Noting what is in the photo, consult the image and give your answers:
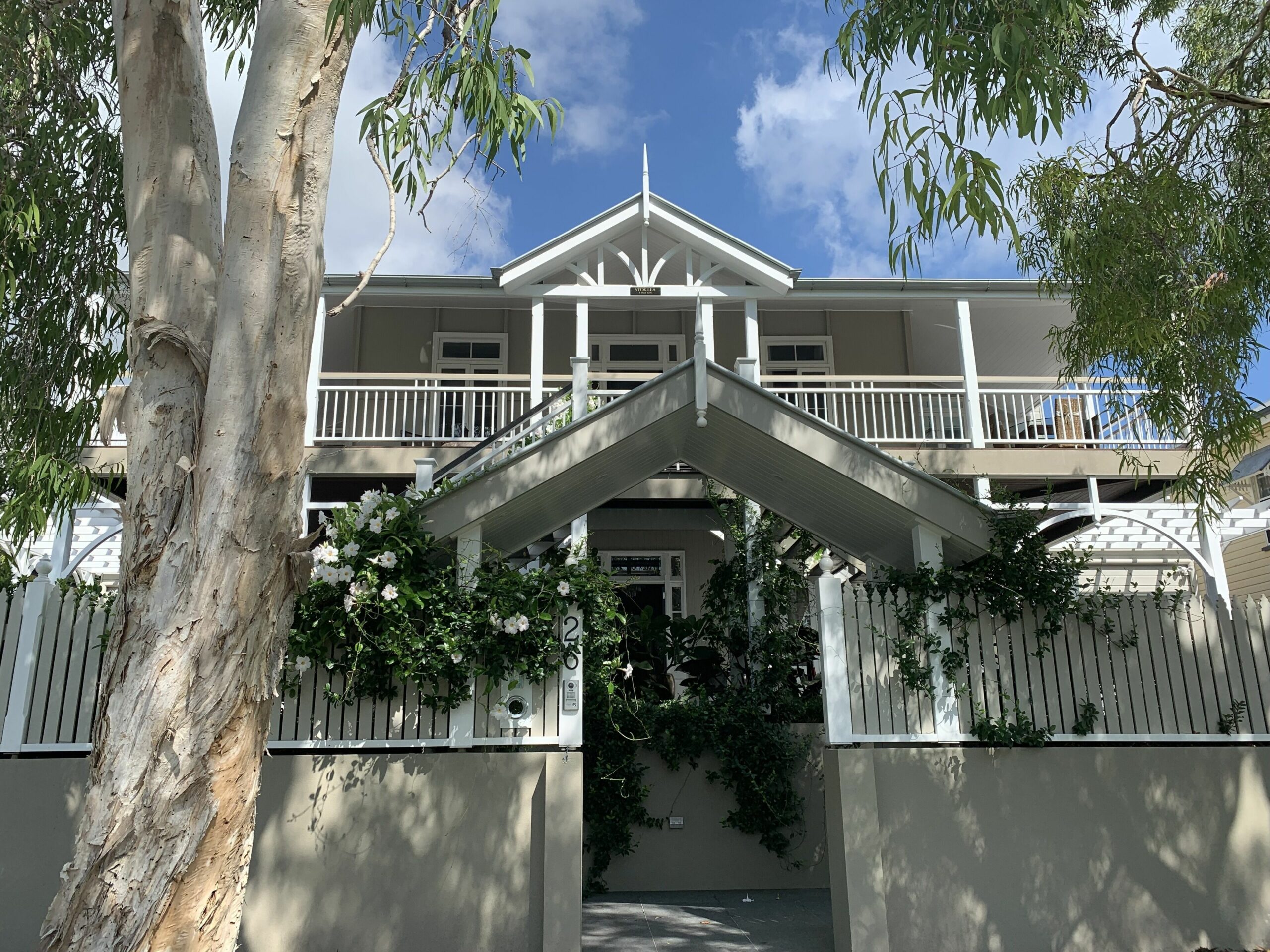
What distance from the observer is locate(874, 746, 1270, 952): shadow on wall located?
21.3 feet

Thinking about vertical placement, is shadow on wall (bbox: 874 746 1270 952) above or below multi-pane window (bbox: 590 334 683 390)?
below

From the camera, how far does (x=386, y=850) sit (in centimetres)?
→ 646

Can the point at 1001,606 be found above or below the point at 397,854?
above

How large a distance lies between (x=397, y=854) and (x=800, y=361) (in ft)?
37.0

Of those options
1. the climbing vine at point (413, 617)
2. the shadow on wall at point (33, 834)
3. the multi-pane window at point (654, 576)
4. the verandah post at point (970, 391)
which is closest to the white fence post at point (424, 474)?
the climbing vine at point (413, 617)

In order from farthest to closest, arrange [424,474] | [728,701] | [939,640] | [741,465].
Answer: [728,701] → [424,474] → [741,465] → [939,640]

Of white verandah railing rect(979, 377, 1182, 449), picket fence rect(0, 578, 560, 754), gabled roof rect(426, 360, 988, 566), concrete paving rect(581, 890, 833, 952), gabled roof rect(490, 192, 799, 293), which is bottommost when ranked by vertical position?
concrete paving rect(581, 890, 833, 952)

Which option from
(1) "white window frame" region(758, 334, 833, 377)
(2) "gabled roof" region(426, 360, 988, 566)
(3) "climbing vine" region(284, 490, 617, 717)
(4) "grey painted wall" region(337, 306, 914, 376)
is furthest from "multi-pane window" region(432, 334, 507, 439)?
(3) "climbing vine" region(284, 490, 617, 717)

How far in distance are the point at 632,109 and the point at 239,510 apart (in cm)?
619

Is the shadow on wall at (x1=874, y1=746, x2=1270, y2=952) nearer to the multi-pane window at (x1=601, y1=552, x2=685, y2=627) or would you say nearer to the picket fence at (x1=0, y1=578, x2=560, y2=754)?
the picket fence at (x1=0, y1=578, x2=560, y2=754)

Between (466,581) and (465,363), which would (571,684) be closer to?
(466,581)

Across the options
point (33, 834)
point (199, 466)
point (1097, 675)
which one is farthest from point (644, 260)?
point (199, 466)

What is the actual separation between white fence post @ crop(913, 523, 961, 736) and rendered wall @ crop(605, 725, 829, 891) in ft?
9.89

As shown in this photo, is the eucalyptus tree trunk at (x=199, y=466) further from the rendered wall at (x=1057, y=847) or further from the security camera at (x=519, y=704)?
the rendered wall at (x=1057, y=847)
